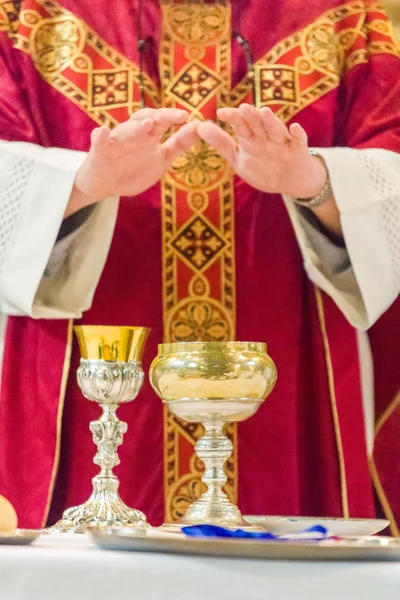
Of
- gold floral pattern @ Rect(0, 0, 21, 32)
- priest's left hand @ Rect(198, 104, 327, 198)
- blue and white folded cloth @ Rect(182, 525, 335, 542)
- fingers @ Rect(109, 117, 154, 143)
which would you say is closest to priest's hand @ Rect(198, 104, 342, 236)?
priest's left hand @ Rect(198, 104, 327, 198)

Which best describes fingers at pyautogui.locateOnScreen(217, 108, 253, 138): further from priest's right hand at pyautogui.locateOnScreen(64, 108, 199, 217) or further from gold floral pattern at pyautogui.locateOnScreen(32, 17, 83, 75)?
gold floral pattern at pyautogui.locateOnScreen(32, 17, 83, 75)

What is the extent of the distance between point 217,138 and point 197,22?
1.29ft

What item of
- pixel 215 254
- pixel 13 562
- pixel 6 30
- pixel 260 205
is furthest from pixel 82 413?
pixel 13 562

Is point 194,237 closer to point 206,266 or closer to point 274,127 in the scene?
point 206,266

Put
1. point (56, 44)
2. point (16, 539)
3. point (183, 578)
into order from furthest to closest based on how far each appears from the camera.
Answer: point (56, 44)
point (16, 539)
point (183, 578)

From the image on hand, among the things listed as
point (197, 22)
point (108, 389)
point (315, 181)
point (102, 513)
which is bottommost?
point (102, 513)

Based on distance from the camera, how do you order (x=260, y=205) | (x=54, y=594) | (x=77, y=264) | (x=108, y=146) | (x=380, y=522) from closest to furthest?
1. (x=54, y=594)
2. (x=380, y=522)
3. (x=108, y=146)
4. (x=77, y=264)
5. (x=260, y=205)

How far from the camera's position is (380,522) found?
3.08 ft

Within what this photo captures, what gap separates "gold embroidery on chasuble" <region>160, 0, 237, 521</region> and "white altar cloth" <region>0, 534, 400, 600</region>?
0.87 metres

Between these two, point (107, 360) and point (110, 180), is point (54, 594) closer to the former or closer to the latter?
point (107, 360)

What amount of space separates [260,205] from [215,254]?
0.11 m

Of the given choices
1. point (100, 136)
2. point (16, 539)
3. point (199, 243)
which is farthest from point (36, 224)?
point (16, 539)

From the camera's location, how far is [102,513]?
3.43 ft

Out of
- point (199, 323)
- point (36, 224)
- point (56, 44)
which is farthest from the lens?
point (56, 44)
